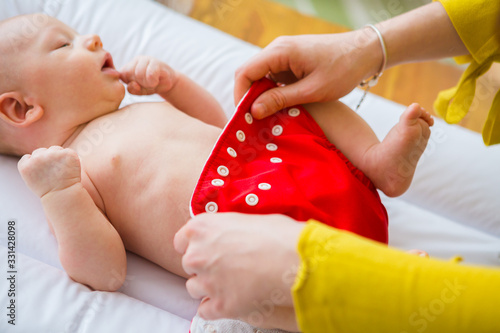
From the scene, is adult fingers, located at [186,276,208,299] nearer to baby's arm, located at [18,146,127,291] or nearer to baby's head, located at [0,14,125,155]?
baby's arm, located at [18,146,127,291]

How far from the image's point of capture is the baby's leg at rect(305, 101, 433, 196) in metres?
0.88

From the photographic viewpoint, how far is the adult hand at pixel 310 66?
3.18 feet

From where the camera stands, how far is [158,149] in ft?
3.29

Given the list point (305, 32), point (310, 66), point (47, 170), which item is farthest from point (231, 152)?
point (305, 32)

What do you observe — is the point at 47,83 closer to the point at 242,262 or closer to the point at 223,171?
the point at 223,171

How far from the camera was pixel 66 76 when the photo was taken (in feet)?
3.42

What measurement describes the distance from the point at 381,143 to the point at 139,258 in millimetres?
623

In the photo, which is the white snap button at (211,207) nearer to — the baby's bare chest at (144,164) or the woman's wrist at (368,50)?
the baby's bare chest at (144,164)

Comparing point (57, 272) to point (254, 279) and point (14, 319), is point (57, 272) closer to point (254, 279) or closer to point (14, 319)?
point (14, 319)

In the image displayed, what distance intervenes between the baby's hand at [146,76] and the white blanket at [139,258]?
7.1 inches

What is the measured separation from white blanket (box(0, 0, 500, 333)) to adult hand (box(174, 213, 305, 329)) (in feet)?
1.25

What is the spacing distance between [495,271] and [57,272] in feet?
2.80

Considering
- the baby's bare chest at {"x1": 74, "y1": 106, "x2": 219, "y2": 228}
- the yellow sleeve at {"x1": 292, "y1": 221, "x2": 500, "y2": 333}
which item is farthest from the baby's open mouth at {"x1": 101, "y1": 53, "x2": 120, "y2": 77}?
the yellow sleeve at {"x1": 292, "y1": 221, "x2": 500, "y2": 333}

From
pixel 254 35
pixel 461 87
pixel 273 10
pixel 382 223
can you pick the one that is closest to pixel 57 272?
pixel 382 223
